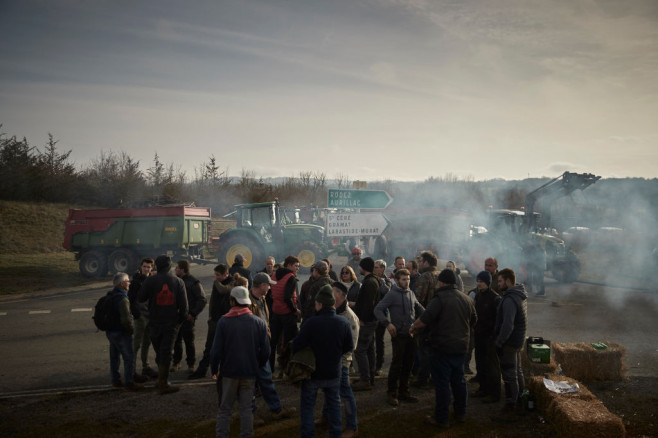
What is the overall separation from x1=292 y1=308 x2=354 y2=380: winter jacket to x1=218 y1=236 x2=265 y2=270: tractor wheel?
12711mm

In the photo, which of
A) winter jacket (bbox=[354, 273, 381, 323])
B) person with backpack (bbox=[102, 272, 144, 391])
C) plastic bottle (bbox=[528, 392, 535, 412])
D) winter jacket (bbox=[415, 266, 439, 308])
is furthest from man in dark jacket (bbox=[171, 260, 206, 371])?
plastic bottle (bbox=[528, 392, 535, 412])

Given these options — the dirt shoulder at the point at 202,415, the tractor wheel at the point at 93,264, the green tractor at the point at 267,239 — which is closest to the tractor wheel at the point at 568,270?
the green tractor at the point at 267,239

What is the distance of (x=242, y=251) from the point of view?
1697 centimetres

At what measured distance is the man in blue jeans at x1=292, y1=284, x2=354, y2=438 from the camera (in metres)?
4.51

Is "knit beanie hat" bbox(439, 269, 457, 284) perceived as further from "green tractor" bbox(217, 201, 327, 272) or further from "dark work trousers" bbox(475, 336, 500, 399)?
"green tractor" bbox(217, 201, 327, 272)

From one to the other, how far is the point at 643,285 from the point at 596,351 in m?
12.5

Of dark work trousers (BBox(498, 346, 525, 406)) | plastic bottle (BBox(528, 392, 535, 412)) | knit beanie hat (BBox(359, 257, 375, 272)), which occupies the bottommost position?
plastic bottle (BBox(528, 392, 535, 412))

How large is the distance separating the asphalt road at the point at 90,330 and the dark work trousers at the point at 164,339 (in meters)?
0.76

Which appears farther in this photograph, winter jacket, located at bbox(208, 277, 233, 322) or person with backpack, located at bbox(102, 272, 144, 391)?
winter jacket, located at bbox(208, 277, 233, 322)

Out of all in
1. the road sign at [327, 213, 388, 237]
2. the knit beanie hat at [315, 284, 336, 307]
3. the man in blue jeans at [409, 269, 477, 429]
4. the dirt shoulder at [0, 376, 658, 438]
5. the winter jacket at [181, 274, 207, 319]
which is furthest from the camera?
the road sign at [327, 213, 388, 237]

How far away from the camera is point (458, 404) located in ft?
17.8

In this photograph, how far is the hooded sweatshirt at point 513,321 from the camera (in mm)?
5508

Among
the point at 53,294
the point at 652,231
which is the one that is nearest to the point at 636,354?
the point at 53,294

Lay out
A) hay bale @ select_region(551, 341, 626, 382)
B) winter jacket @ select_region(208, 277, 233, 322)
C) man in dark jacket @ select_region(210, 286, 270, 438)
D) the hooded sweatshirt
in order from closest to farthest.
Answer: man in dark jacket @ select_region(210, 286, 270, 438)
the hooded sweatshirt
winter jacket @ select_region(208, 277, 233, 322)
hay bale @ select_region(551, 341, 626, 382)
